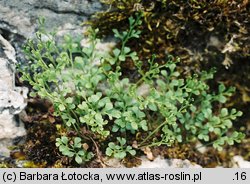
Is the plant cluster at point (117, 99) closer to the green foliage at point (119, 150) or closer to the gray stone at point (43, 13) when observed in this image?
the green foliage at point (119, 150)

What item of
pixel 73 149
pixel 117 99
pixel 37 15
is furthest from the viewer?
pixel 37 15

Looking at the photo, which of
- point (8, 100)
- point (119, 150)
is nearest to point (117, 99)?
point (119, 150)

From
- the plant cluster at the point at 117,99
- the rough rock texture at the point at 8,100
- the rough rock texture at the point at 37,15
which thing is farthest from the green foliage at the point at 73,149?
the rough rock texture at the point at 37,15

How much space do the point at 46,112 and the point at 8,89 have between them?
31cm

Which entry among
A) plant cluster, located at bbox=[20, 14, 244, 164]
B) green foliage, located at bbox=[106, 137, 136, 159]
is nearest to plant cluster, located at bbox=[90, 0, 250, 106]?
plant cluster, located at bbox=[20, 14, 244, 164]

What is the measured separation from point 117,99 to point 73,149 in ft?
1.21

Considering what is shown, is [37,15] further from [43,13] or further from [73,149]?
[73,149]

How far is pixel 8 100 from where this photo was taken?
8.25 ft

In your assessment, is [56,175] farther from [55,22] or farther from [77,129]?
[55,22]

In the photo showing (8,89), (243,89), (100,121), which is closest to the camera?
(100,121)

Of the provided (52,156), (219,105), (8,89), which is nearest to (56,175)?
(52,156)

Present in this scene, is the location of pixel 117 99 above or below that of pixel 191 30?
below

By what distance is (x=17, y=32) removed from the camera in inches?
105

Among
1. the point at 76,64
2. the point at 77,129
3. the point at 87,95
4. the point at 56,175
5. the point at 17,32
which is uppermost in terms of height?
the point at 17,32
